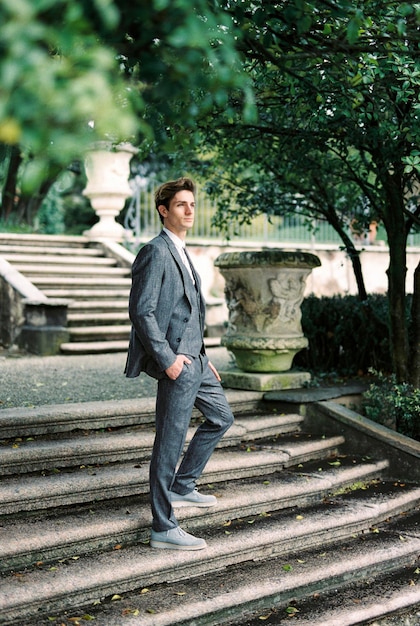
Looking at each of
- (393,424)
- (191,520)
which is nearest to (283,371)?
(393,424)

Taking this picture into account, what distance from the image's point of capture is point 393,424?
7.34 metres

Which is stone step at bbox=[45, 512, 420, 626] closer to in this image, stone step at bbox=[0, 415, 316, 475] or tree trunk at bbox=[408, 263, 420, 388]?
stone step at bbox=[0, 415, 316, 475]

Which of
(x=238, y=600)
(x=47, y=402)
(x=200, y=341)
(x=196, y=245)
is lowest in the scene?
(x=238, y=600)

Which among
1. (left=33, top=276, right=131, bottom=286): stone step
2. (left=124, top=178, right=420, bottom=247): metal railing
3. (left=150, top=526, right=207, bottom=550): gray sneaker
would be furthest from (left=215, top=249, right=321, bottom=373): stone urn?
(left=124, top=178, right=420, bottom=247): metal railing

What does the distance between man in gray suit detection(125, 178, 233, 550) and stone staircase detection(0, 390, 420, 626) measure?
Result: 298 millimetres

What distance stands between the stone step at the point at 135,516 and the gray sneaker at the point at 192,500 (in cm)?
4

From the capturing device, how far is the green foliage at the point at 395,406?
7.06 metres

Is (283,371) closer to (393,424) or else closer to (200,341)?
(393,424)

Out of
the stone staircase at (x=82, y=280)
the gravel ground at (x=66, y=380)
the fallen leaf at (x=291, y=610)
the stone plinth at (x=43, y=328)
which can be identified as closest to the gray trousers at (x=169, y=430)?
the fallen leaf at (x=291, y=610)

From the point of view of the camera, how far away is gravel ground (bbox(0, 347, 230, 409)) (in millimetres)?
7047

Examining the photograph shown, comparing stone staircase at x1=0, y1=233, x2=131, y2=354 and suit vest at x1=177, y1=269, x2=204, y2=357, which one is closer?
suit vest at x1=177, y1=269, x2=204, y2=357

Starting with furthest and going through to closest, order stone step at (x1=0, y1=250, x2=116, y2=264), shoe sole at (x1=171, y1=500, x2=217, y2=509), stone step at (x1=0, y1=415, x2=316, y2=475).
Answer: stone step at (x1=0, y1=250, x2=116, y2=264) < stone step at (x1=0, y1=415, x2=316, y2=475) < shoe sole at (x1=171, y1=500, x2=217, y2=509)

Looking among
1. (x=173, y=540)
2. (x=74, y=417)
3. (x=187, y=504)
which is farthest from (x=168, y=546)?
(x=74, y=417)

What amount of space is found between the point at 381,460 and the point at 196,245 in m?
8.43
